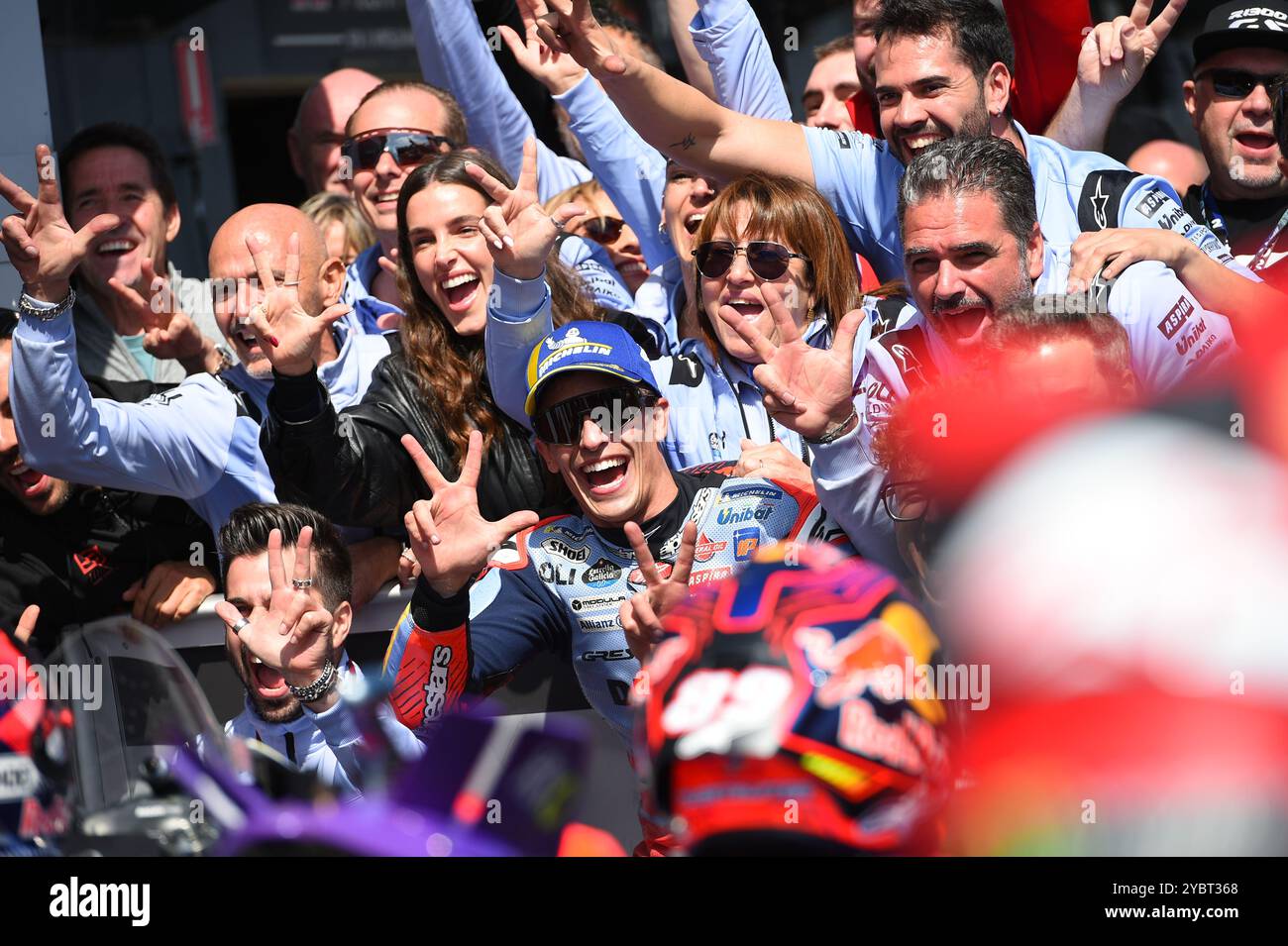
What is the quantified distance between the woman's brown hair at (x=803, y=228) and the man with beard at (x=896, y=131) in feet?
0.52

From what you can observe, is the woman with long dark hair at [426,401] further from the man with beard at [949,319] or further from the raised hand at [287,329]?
the man with beard at [949,319]

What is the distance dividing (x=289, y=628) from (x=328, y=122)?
2796 mm

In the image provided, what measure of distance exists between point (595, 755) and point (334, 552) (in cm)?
71

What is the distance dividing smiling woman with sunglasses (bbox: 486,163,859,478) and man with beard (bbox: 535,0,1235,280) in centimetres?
16

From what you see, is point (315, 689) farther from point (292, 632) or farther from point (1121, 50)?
point (1121, 50)

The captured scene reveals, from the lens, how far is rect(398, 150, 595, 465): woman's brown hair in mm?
3498

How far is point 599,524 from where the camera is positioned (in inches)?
120

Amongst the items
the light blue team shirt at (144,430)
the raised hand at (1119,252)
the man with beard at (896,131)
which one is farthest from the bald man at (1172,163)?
the light blue team shirt at (144,430)

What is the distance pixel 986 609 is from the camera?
2023mm

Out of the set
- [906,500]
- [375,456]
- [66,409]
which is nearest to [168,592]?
[66,409]

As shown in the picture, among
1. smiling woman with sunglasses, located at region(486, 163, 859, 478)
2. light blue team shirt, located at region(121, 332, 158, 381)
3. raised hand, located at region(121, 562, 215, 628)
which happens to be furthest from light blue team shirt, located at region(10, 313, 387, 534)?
smiling woman with sunglasses, located at region(486, 163, 859, 478)

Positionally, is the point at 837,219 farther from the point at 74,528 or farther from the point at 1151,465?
the point at 74,528
